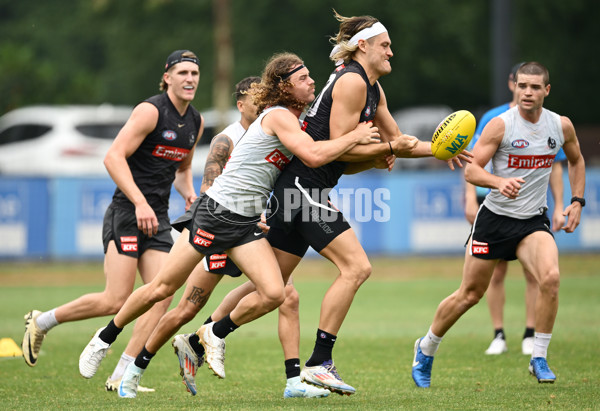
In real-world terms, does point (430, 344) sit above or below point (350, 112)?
below

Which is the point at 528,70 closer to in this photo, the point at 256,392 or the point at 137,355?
the point at 256,392

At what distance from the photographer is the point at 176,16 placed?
3916cm

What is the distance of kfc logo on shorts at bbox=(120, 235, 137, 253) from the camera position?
7859mm

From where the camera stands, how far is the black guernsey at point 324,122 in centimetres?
675

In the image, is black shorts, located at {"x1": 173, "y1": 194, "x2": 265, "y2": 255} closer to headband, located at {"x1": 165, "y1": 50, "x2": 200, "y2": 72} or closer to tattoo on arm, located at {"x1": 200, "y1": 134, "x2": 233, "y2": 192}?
tattoo on arm, located at {"x1": 200, "y1": 134, "x2": 233, "y2": 192}

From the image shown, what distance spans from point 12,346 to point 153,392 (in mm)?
2763

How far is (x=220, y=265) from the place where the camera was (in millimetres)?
7074

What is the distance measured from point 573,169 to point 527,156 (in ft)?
1.81

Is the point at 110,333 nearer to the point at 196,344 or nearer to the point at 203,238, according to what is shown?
the point at 196,344

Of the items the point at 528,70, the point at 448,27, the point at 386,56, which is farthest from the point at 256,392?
the point at 448,27

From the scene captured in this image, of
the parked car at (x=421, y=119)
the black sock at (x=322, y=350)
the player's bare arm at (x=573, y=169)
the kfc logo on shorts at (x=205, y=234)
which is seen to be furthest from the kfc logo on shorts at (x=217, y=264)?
the parked car at (x=421, y=119)

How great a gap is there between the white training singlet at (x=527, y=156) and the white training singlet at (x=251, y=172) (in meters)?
2.01

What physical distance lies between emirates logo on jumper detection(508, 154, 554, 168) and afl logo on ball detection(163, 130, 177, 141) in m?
2.84

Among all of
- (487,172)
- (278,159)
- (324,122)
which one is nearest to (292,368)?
(278,159)
